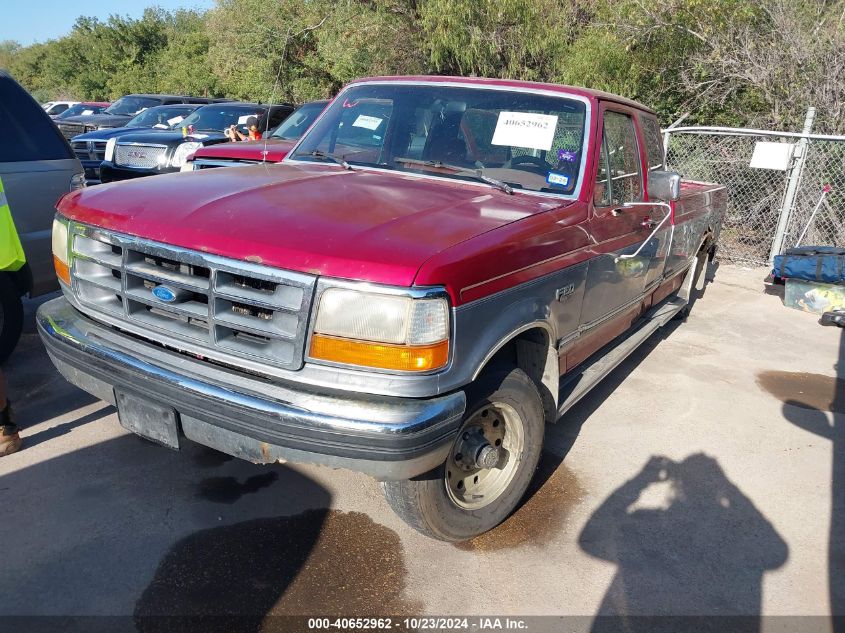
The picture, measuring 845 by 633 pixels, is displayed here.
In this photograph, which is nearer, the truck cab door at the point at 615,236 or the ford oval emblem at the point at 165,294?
the ford oval emblem at the point at 165,294

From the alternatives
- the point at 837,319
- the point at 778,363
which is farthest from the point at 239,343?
the point at 837,319

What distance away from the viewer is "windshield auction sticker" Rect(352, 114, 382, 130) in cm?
410


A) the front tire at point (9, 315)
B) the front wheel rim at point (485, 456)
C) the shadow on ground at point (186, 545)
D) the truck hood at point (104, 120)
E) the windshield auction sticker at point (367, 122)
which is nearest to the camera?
the shadow on ground at point (186, 545)

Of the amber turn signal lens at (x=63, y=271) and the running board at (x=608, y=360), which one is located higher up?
the amber turn signal lens at (x=63, y=271)

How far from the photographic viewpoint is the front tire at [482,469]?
2.83 metres

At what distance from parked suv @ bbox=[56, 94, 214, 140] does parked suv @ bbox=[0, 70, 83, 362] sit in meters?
8.87

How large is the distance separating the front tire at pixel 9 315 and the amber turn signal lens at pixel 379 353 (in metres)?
3.18

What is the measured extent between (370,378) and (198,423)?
2.48 ft

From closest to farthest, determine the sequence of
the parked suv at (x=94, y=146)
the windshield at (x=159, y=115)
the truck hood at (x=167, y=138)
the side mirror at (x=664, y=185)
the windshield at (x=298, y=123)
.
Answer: the side mirror at (x=664, y=185) < the windshield at (x=298, y=123) < the truck hood at (x=167, y=138) < the parked suv at (x=94, y=146) < the windshield at (x=159, y=115)

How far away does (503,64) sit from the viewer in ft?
49.0

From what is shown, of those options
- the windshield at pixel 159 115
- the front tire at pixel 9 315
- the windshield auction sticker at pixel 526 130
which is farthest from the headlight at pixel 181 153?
the windshield auction sticker at pixel 526 130

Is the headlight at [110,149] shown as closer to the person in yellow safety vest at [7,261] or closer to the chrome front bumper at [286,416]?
the person in yellow safety vest at [7,261]

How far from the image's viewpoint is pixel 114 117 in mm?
15031

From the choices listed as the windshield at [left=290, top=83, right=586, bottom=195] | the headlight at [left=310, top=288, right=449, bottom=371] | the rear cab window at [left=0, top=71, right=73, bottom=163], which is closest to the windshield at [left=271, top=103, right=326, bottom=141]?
the rear cab window at [left=0, top=71, right=73, bottom=163]
